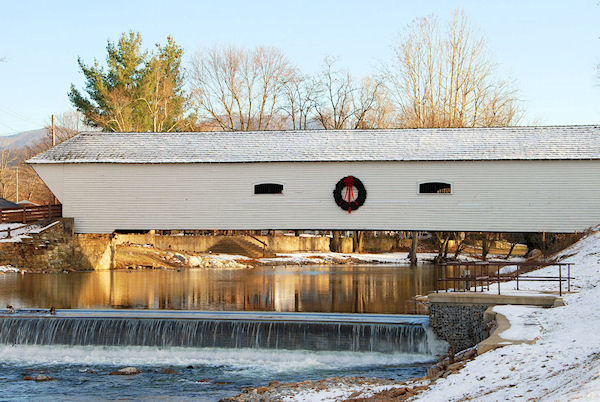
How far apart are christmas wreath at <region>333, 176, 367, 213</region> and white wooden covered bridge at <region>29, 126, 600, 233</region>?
4cm

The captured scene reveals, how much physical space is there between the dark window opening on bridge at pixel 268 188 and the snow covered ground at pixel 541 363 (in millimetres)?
13426

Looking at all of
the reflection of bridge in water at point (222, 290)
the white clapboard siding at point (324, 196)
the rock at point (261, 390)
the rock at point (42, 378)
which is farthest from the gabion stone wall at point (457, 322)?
the white clapboard siding at point (324, 196)

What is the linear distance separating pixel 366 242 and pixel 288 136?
25034 mm

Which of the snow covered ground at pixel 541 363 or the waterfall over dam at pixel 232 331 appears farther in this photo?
the waterfall over dam at pixel 232 331

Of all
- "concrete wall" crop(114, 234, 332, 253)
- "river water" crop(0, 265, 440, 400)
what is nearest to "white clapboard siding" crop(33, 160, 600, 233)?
"river water" crop(0, 265, 440, 400)

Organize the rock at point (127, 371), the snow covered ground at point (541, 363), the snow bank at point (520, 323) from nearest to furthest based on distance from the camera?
the snow covered ground at point (541, 363) → the snow bank at point (520, 323) → the rock at point (127, 371)

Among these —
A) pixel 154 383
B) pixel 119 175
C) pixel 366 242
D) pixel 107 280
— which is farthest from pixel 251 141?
pixel 366 242

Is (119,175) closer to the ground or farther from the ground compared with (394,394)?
farther from the ground

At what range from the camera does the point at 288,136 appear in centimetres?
2589

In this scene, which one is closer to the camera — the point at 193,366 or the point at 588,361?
the point at 588,361

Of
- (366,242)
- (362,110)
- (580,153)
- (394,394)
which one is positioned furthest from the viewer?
(366,242)

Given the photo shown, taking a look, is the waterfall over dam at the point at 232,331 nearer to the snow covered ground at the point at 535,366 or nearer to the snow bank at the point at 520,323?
the snow bank at the point at 520,323

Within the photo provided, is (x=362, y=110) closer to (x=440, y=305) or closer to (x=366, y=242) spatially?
(x=366, y=242)

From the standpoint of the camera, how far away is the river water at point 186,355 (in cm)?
1105
